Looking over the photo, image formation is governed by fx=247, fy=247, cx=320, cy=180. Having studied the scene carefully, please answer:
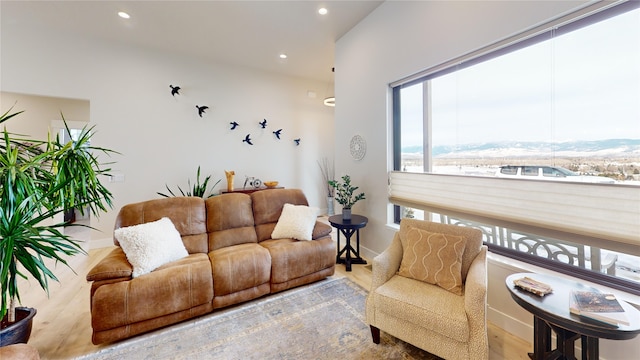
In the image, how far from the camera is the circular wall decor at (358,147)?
11.6 ft

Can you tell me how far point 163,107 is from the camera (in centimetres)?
441

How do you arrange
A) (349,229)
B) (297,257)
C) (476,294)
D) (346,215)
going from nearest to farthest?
(476,294) → (297,257) → (349,229) → (346,215)

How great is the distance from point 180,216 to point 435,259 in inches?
99.0

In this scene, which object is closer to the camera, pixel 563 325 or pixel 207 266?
pixel 563 325

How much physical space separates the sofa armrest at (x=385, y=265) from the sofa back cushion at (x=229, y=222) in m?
1.54

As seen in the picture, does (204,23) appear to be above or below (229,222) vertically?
above

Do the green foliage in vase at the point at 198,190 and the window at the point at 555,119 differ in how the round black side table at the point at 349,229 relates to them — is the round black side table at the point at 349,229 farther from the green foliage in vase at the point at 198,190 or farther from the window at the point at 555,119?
the green foliage in vase at the point at 198,190

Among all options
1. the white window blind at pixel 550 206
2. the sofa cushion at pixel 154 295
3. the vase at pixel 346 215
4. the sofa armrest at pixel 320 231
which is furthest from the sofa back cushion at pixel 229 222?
the white window blind at pixel 550 206

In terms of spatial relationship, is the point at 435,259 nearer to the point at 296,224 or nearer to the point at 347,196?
the point at 296,224

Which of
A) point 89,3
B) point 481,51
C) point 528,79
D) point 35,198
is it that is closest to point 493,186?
point 528,79

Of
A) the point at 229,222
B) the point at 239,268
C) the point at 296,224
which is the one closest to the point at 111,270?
the point at 239,268

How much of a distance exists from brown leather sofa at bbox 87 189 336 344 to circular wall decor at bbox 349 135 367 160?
1.06m

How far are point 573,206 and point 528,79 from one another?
1017 mm

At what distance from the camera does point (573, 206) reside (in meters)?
1.66
